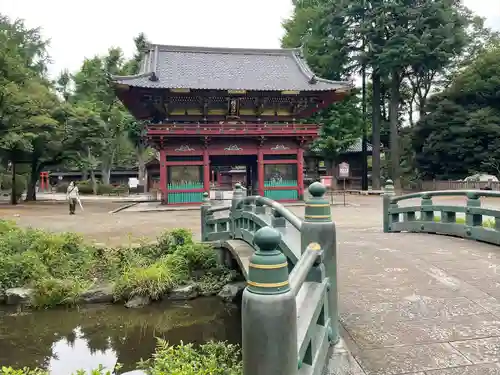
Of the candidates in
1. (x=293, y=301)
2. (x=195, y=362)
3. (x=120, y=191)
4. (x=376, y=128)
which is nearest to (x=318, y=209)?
(x=293, y=301)

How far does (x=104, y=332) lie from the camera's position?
7719 mm

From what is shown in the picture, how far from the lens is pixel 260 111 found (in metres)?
25.1

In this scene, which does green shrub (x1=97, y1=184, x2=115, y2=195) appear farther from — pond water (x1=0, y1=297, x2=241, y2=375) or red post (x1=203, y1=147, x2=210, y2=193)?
pond water (x1=0, y1=297, x2=241, y2=375)

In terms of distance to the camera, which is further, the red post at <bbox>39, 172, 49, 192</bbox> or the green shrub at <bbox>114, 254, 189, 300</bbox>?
the red post at <bbox>39, 172, 49, 192</bbox>

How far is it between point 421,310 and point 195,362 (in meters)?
2.57

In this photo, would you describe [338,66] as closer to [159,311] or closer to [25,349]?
[159,311]

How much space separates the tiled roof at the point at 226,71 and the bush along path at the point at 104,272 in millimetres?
13337

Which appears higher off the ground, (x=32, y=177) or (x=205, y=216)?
(x=32, y=177)

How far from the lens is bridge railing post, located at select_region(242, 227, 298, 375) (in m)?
2.15

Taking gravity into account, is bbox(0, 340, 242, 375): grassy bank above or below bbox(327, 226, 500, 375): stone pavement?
below

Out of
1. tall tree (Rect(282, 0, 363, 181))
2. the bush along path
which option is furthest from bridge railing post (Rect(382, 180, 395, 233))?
tall tree (Rect(282, 0, 363, 181))

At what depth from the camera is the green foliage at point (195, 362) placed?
14.6 ft

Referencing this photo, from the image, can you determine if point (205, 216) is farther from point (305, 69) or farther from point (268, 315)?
point (305, 69)

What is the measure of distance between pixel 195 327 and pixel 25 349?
2934mm
